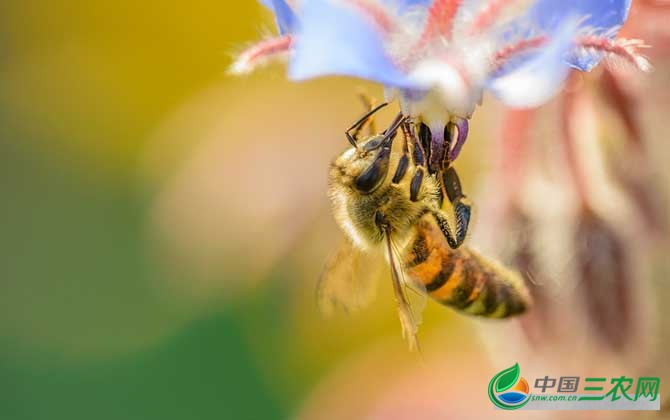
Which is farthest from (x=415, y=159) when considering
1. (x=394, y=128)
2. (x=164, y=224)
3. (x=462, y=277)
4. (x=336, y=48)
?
(x=164, y=224)

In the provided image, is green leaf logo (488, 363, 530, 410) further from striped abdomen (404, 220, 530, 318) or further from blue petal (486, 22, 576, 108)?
blue petal (486, 22, 576, 108)

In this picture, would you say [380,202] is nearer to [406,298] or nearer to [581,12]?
[406,298]

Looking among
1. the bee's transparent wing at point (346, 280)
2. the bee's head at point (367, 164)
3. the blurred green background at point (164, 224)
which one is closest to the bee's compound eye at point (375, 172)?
the bee's head at point (367, 164)

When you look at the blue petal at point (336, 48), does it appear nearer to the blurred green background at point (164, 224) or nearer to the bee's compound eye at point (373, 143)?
the bee's compound eye at point (373, 143)

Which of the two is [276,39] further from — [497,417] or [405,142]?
[497,417]

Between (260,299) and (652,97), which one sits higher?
(652,97)

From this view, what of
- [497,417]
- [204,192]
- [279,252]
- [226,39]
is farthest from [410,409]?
[226,39]
